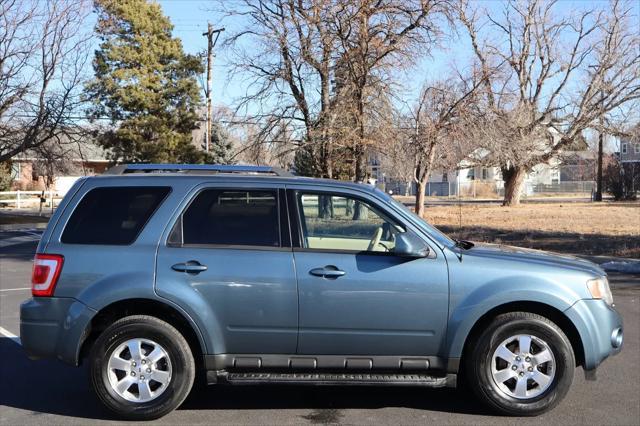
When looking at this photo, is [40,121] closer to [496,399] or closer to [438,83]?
[438,83]

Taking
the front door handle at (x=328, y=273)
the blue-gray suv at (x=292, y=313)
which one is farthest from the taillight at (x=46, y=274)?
the front door handle at (x=328, y=273)

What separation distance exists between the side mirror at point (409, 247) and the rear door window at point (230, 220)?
3.06ft

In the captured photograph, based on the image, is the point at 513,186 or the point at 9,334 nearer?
the point at 9,334

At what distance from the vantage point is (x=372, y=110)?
1952cm

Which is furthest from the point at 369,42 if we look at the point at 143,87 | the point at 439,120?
the point at 143,87

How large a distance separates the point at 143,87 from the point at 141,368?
3408cm

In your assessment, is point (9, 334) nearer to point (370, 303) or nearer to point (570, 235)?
point (370, 303)

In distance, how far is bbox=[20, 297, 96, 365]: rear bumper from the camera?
15.6ft

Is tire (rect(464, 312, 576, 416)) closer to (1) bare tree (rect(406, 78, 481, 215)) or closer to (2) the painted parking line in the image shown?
(2) the painted parking line

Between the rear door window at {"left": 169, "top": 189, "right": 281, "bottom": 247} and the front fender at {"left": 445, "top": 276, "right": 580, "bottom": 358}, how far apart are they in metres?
1.50

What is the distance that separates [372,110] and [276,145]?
14.1 feet

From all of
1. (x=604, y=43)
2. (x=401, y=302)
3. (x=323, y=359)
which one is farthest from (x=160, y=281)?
(x=604, y=43)

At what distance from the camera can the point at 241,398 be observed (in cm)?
539

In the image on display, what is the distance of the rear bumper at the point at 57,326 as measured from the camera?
15.6 ft
